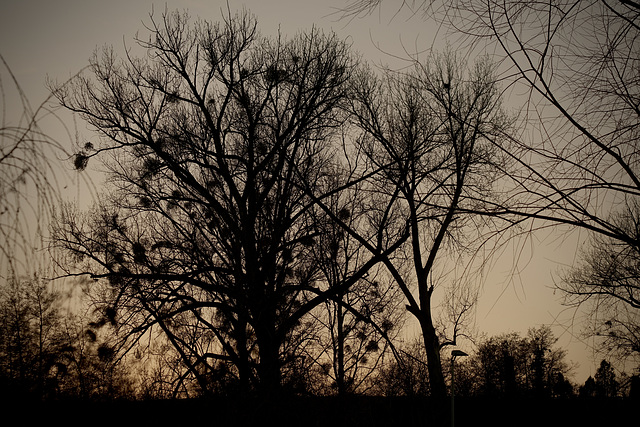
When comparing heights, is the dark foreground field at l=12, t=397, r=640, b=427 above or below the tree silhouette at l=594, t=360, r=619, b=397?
below

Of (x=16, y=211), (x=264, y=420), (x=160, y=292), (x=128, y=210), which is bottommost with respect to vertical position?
(x=264, y=420)

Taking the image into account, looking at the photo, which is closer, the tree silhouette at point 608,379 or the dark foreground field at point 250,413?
the tree silhouette at point 608,379

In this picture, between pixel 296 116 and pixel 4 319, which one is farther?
pixel 296 116

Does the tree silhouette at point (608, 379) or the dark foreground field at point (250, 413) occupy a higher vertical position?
the tree silhouette at point (608, 379)

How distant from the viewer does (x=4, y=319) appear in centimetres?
399

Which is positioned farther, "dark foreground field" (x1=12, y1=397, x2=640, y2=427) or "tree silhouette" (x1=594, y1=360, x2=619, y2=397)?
"dark foreground field" (x1=12, y1=397, x2=640, y2=427)

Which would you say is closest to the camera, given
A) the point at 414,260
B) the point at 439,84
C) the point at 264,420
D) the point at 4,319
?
the point at 4,319

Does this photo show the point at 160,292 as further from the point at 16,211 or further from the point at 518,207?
the point at 518,207

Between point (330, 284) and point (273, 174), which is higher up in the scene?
point (273, 174)

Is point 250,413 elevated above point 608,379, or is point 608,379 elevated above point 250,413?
point 608,379

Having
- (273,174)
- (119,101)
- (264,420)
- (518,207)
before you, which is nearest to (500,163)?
(518,207)

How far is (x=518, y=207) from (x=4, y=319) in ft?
13.0

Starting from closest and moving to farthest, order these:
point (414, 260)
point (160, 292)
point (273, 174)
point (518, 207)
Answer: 1. point (518, 207)
2. point (160, 292)
3. point (273, 174)
4. point (414, 260)

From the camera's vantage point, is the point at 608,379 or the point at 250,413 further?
the point at 250,413
